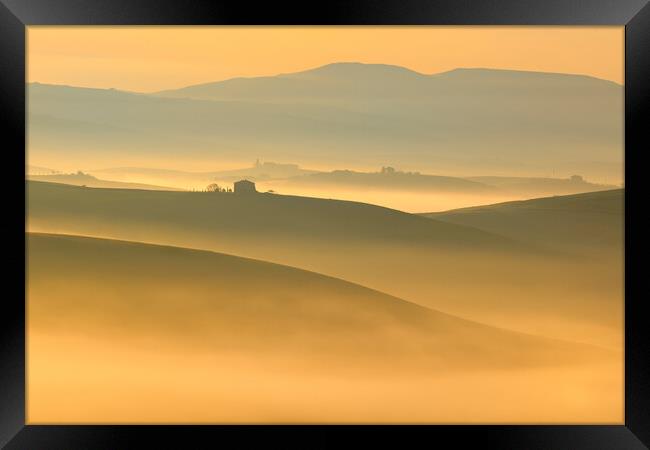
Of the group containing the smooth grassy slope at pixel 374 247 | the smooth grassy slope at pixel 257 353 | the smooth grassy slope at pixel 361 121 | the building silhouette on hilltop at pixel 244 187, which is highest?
the smooth grassy slope at pixel 361 121

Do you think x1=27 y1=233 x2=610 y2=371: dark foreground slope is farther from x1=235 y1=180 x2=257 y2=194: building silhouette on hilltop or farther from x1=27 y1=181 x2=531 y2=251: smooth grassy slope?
x1=235 y1=180 x2=257 y2=194: building silhouette on hilltop

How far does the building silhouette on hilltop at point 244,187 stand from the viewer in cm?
338

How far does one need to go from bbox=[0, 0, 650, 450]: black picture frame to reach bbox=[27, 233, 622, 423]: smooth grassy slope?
0.20 feet

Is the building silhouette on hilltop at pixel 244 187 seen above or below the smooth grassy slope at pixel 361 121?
below

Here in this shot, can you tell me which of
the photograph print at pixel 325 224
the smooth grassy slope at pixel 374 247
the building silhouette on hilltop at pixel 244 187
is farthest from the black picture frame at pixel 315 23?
the building silhouette on hilltop at pixel 244 187

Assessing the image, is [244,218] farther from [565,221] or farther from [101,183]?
[565,221]

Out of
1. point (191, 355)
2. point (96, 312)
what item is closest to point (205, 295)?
point (191, 355)

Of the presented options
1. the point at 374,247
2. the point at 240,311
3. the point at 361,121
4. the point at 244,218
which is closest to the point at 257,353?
the point at 240,311

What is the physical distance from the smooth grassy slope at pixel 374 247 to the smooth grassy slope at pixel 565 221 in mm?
59

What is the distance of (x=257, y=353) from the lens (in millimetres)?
3334

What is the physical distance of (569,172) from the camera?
3420mm

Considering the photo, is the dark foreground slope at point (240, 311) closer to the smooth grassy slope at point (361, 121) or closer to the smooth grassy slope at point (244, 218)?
the smooth grassy slope at point (244, 218)

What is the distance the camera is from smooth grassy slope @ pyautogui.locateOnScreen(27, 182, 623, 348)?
11.1 feet

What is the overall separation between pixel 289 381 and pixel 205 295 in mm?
559
